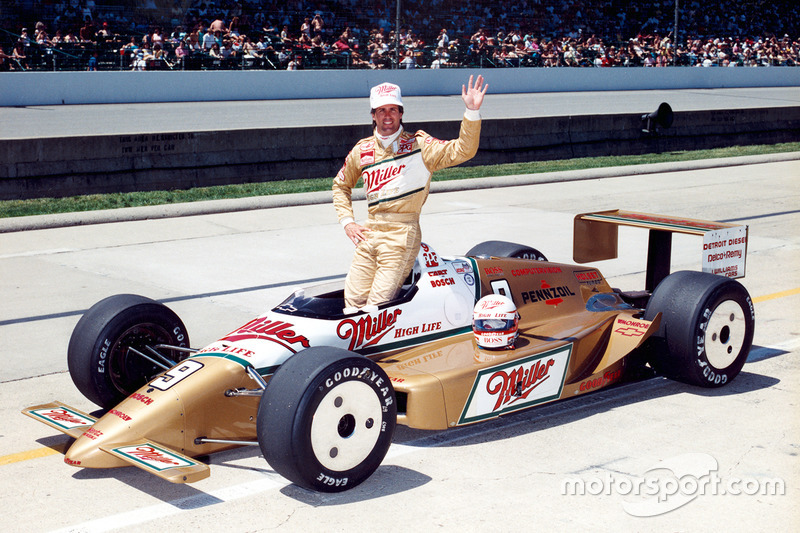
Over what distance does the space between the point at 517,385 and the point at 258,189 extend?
10605 millimetres

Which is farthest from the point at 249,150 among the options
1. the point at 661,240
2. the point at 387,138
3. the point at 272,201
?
the point at 387,138

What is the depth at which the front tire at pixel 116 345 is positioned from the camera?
5898mm

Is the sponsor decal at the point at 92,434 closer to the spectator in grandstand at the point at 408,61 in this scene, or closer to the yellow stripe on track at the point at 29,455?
the yellow stripe on track at the point at 29,455

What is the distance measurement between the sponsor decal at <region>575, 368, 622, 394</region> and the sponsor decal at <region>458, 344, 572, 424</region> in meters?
0.19

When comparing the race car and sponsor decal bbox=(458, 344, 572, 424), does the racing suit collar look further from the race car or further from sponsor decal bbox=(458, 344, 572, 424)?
sponsor decal bbox=(458, 344, 572, 424)

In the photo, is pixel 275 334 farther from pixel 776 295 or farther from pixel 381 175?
pixel 776 295

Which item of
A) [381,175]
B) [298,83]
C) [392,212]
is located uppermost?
[298,83]

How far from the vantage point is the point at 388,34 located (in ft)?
109

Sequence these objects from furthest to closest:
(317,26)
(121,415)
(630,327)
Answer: (317,26), (630,327), (121,415)

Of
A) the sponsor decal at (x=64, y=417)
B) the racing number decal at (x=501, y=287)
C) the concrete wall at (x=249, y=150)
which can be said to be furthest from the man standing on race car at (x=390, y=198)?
the concrete wall at (x=249, y=150)

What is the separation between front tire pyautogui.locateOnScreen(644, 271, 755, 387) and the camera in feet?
20.9

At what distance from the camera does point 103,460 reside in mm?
5012

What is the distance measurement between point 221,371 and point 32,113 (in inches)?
811

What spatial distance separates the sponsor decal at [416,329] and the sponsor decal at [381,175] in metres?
0.89
